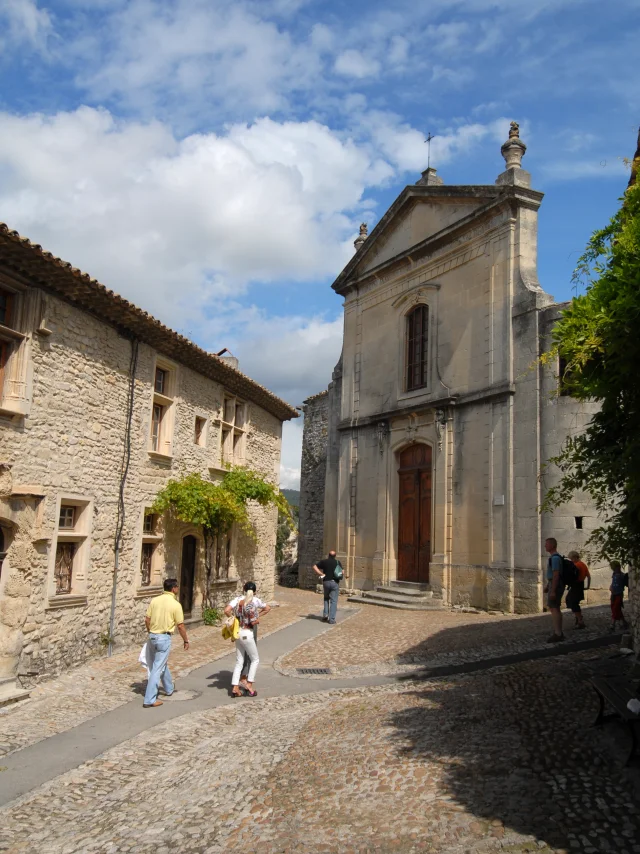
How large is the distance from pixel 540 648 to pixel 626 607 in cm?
328

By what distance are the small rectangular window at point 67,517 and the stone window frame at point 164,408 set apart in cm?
236

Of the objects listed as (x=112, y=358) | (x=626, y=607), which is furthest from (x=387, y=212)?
(x=626, y=607)

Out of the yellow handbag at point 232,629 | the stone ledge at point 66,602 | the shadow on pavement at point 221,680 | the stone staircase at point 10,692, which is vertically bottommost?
the shadow on pavement at point 221,680

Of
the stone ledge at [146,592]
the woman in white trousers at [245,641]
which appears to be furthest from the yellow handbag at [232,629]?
the stone ledge at [146,592]

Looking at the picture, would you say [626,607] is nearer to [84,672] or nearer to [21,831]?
[84,672]

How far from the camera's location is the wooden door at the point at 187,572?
1416 cm

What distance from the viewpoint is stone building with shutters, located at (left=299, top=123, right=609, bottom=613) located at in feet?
49.4

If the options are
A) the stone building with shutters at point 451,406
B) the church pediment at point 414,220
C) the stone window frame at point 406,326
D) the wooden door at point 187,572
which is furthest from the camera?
the stone window frame at point 406,326

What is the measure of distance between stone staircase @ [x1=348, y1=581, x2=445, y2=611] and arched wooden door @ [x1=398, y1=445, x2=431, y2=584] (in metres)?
0.34

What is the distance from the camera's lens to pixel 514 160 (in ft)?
54.9

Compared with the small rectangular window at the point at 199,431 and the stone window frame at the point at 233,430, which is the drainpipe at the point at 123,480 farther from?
the stone window frame at the point at 233,430

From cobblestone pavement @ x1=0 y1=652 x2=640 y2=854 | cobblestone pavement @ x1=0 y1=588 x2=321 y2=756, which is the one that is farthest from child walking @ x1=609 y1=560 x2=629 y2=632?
cobblestone pavement @ x1=0 y1=588 x2=321 y2=756

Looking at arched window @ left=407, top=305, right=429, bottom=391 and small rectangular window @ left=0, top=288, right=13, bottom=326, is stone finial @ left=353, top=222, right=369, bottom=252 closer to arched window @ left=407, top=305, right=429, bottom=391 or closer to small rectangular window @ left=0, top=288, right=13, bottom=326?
arched window @ left=407, top=305, right=429, bottom=391

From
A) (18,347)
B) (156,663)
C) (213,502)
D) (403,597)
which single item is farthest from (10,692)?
(403,597)
